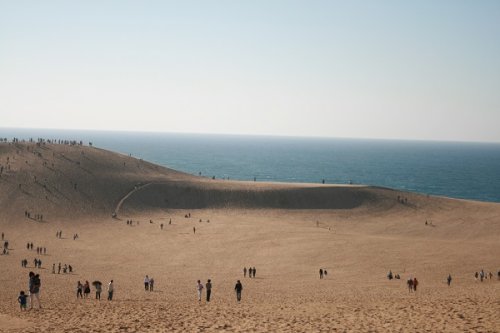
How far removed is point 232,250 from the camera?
47.7 metres

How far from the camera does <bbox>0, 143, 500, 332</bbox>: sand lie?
19.6 m

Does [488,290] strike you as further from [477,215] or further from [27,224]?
[27,224]

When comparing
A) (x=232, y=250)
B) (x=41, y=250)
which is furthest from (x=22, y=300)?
(x=232, y=250)

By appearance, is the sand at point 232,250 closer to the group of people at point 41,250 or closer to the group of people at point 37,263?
the group of people at point 41,250

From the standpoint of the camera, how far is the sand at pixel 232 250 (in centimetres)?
1956

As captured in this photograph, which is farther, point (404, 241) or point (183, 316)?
point (404, 241)

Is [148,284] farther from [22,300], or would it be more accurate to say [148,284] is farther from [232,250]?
[232,250]

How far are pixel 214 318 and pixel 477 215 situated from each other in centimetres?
5243

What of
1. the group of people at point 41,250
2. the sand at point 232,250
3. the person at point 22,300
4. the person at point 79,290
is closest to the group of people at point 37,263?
the sand at point 232,250

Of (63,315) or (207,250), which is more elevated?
(63,315)

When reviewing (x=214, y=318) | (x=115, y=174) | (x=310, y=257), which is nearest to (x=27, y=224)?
(x=115, y=174)

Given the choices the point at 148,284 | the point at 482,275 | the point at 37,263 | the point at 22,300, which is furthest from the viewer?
the point at 37,263

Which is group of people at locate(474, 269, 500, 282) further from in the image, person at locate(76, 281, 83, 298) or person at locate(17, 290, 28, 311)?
person at locate(17, 290, 28, 311)

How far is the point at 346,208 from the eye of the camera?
68812 millimetres
